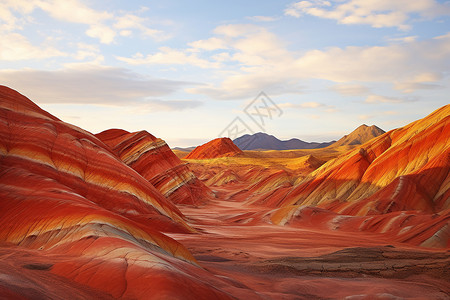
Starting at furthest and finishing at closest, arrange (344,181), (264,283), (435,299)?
(344,181), (264,283), (435,299)

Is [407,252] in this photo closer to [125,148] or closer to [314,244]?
[314,244]

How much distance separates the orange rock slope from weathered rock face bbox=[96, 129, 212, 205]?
14.8m

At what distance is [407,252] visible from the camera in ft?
56.6

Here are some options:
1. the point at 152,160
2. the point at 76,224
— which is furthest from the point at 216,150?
the point at 76,224

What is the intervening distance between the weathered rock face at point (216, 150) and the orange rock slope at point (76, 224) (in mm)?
99481

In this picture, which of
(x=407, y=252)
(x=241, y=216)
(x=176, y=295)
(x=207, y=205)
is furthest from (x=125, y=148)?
(x=176, y=295)

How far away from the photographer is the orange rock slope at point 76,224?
27.1 ft

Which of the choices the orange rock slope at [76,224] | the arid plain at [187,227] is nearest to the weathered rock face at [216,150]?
the arid plain at [187,227]

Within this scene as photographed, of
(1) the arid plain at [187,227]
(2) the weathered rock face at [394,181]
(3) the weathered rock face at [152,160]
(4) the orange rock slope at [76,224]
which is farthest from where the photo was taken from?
(3) the weathered rock face at [152,160]

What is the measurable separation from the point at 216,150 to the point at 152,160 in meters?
86.9

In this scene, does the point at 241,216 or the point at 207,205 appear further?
the point at 207,205

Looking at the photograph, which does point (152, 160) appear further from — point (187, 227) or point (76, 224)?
point (76, 224)

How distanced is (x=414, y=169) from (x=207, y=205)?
2411 centimetres

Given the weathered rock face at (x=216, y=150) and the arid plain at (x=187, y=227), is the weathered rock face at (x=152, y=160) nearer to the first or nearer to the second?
the arid plain at (x=187, y=227)
